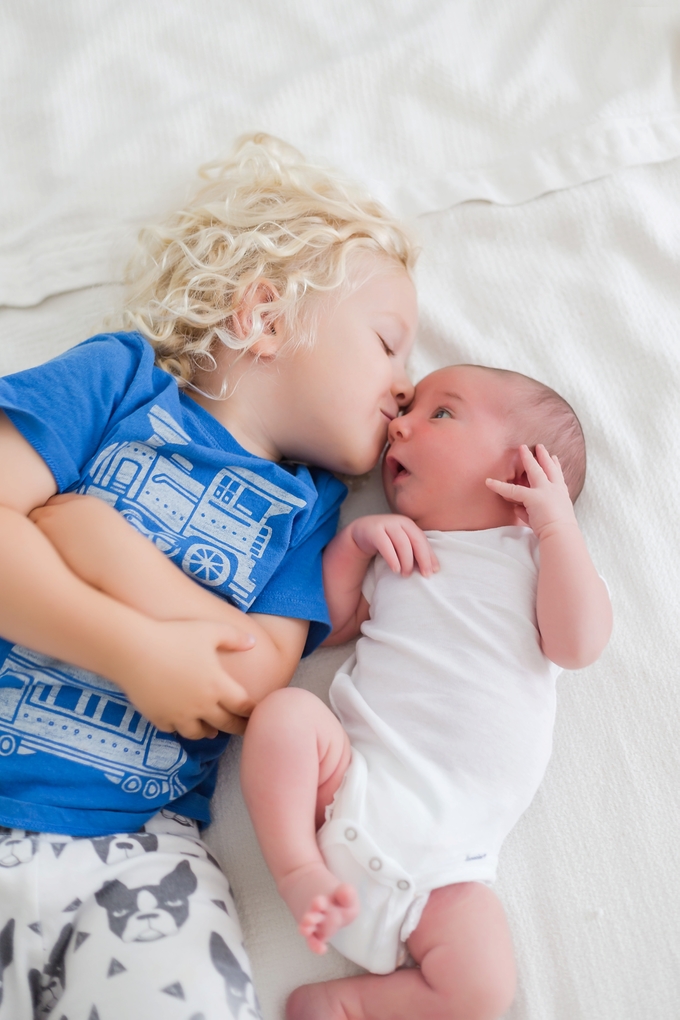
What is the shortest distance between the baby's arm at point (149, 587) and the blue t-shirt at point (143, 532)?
0.14ft

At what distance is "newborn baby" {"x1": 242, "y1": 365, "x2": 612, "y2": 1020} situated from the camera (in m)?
0.99

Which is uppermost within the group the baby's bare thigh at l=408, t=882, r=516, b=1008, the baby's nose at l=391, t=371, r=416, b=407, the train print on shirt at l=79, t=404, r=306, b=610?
the baby's nose at l=391, t=371, r=416, b=407

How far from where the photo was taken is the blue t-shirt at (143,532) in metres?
1.07

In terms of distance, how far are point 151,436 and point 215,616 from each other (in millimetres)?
285

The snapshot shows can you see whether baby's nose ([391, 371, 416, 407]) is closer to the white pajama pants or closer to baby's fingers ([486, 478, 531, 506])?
baby's fingers ([486, 478, 531, 506])

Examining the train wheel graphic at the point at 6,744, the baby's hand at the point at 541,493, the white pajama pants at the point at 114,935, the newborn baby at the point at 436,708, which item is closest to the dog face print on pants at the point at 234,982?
the white pajama pants at the point at 114,935

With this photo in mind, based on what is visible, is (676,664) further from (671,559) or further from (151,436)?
(151,436)

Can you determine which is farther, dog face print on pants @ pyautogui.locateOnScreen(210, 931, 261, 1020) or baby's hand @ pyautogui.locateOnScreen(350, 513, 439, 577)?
baby's hand @ pyautogui.locateOnScreen(350, 513, 439, 577)

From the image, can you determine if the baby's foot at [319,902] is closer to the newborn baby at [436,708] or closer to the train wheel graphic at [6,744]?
the newborn baby at [436,708]

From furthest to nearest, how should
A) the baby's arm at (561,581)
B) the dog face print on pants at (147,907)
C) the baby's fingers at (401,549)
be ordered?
the baby's fingers at (401,549), the baby's arm at (561,581), the dog face print on pants at (147,907)

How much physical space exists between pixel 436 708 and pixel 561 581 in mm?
251

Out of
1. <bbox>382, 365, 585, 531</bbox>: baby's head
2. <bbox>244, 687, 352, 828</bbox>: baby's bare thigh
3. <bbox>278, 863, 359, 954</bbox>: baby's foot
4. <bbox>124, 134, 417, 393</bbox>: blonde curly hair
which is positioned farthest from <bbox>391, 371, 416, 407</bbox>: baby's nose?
<bbox>278, 863, 359, 954</bbox>: baby's foot

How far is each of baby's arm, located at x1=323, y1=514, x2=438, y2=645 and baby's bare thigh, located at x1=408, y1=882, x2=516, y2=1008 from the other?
435mm

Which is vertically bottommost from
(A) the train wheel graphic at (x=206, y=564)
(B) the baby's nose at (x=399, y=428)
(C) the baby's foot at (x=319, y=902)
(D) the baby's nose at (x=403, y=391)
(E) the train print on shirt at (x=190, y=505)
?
(C) the baby's foot at (x=319, y=902)
